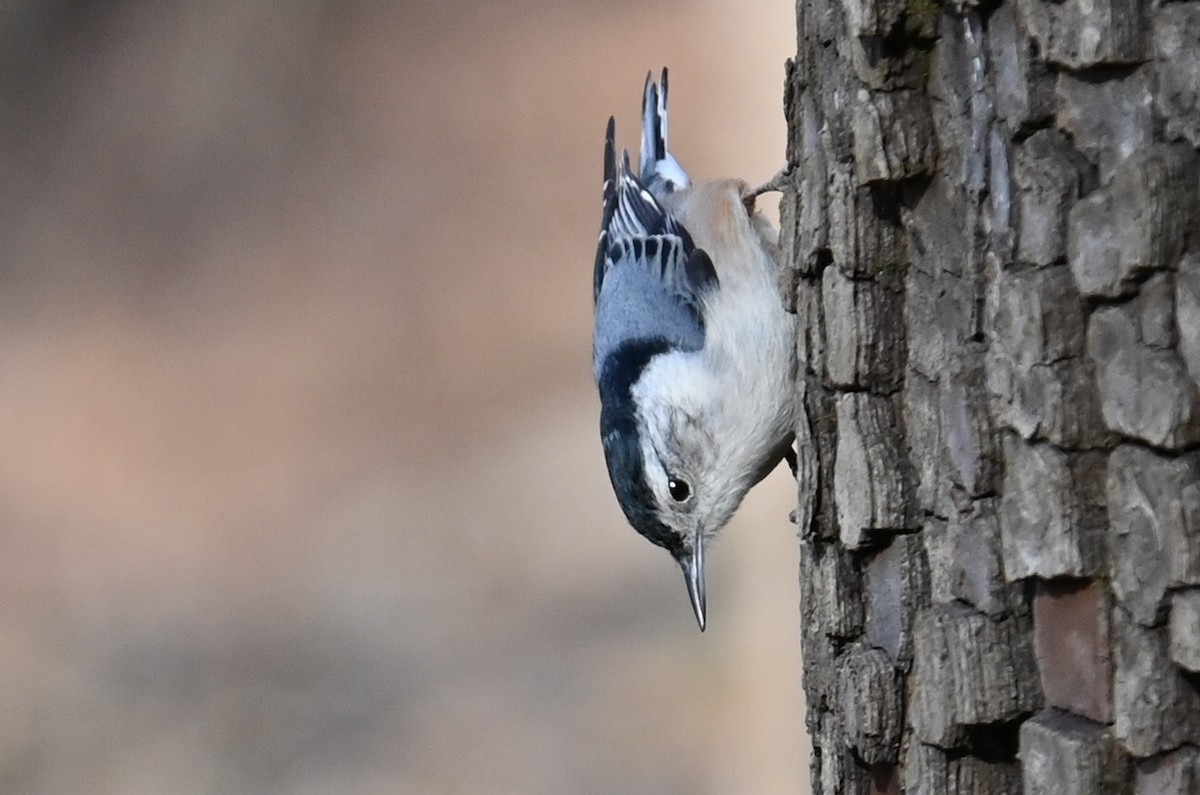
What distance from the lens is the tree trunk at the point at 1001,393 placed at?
0.84 metres

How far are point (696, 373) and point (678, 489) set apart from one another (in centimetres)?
18

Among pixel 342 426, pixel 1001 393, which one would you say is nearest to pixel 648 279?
pixel 1001 393

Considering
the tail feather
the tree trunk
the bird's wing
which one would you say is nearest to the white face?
the bird's wing

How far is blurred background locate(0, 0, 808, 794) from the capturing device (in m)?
3.28

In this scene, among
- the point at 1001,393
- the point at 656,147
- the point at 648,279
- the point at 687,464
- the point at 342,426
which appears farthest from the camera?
the point at 342,426

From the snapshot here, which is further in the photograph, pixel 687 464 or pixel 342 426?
pixel 342 426

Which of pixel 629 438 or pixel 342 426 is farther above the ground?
pixel 342 426

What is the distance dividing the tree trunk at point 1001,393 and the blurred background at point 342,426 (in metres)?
2.09

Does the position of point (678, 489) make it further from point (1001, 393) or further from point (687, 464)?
point (1001, 393)

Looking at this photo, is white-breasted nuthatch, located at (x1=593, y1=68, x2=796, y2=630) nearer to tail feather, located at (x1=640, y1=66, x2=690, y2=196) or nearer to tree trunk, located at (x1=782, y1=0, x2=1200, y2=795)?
tail feather, located at (x1=640, y1=66, x2=690, y2=196)

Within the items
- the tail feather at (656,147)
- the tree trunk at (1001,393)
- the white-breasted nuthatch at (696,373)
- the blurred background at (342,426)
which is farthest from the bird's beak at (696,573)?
the blurred background at (342,426)

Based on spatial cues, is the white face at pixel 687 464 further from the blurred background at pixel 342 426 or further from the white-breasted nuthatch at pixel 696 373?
the blurred background at pixel 342 426

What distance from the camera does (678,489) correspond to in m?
1.99

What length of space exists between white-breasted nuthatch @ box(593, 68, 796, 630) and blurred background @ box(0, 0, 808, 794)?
1033 millimetres
